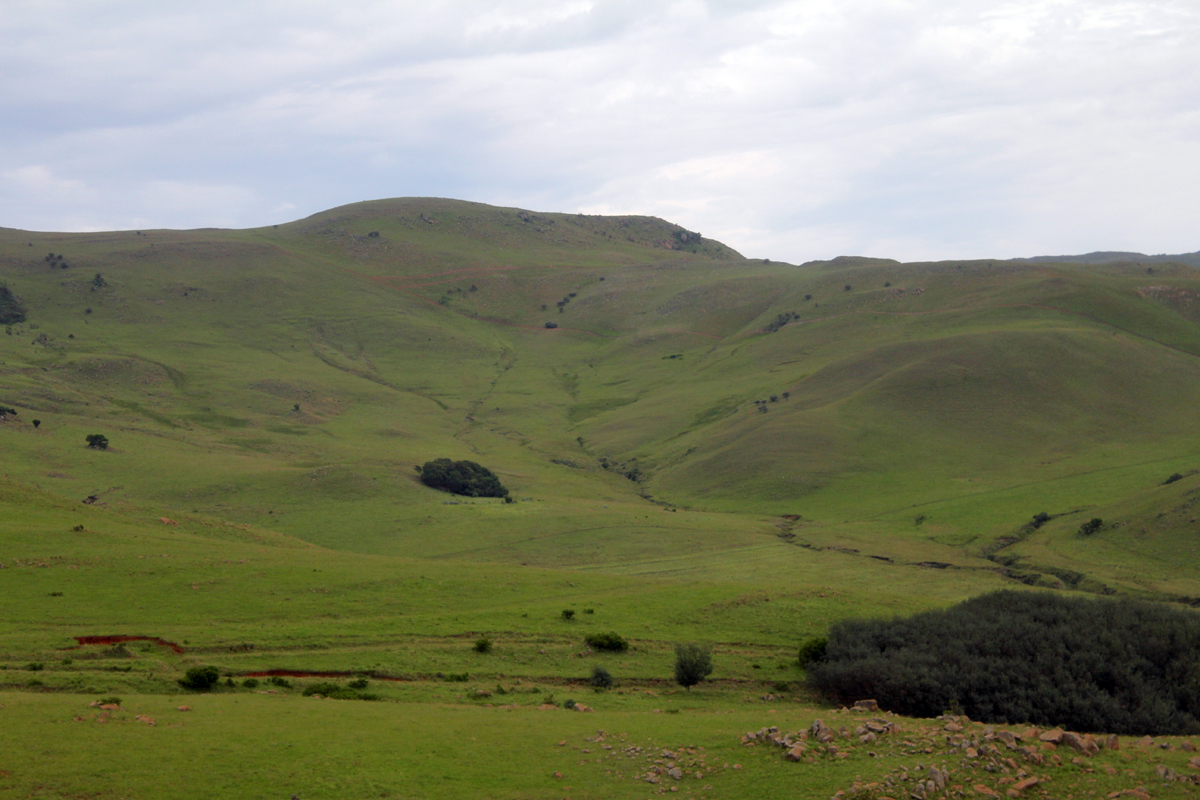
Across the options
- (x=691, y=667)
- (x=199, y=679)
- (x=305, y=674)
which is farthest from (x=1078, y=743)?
(x=199, y=679)

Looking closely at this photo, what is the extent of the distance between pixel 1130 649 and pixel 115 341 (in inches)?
5665

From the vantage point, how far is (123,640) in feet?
90.6

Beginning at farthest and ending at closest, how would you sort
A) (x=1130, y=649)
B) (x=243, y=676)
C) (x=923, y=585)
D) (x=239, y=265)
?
(x=239, y=265) < (x=923, y=585) < (x=1130, y=649) < (x=243, y=676)

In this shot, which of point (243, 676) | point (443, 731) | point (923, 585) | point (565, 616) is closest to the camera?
point (443, 731)

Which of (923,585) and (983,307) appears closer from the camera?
(923,585)

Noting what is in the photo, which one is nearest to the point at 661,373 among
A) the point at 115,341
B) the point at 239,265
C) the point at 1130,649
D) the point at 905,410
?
the point at 905,410

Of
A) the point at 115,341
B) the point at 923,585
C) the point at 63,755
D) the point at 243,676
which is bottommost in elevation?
the point at 923,585

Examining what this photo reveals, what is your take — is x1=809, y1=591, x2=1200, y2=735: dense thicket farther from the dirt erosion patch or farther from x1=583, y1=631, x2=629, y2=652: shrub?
the dirt erosion patch

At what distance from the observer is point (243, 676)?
25109 millimetres

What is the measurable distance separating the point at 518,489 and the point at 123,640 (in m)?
55.9

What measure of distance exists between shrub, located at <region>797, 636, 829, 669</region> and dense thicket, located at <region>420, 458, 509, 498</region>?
50.0 metres

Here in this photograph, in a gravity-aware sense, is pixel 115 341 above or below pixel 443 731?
above

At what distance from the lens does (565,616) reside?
110ft

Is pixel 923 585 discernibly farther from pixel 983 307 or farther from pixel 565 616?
pixel 983 307
